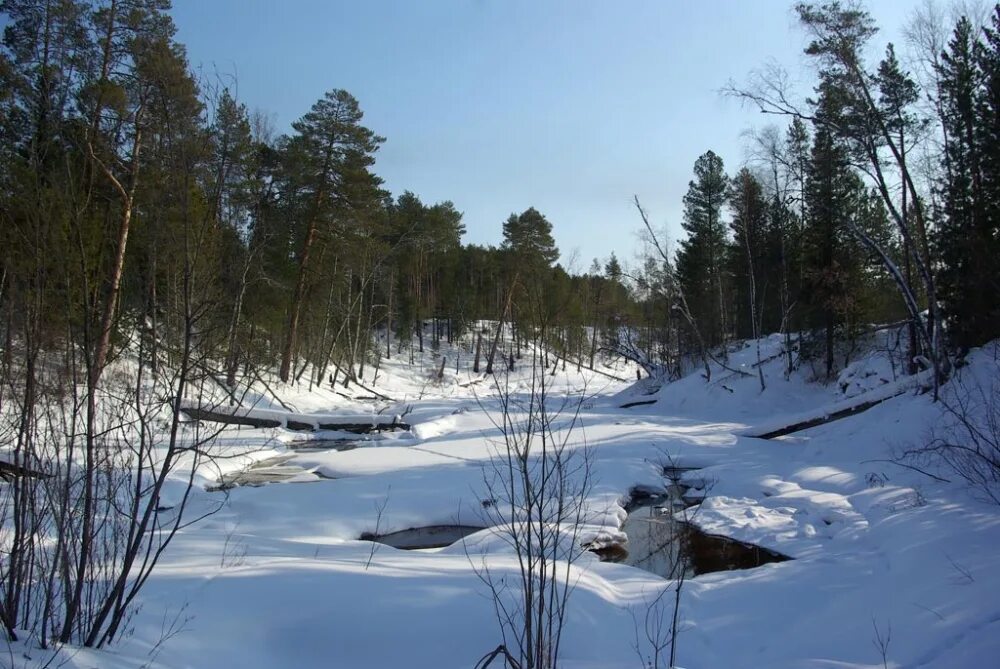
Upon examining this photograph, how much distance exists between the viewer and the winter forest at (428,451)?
9.93ft

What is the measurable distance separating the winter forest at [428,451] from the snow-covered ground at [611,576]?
3cm

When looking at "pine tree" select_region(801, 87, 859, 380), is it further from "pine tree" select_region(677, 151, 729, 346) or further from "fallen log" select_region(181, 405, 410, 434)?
"fallen log" select_region(181, 405, 410, 434)

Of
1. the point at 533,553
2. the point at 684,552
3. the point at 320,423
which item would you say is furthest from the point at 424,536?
the point at 320,423

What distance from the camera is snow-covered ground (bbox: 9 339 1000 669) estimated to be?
138 inches

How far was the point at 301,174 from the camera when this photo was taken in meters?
20.6

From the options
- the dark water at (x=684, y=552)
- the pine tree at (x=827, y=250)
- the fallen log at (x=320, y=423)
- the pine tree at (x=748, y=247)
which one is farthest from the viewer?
the pine tree at (x=748, y=247)

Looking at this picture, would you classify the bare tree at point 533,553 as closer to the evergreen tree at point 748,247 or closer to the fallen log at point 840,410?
the fallen log at point 840,410

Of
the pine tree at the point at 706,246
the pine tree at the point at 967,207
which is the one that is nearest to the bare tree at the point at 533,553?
the pine tree at the point at 967,207

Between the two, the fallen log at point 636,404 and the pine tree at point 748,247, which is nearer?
the pine tree at point 748,247

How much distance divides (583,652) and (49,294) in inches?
144

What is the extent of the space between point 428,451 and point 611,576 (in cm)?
700

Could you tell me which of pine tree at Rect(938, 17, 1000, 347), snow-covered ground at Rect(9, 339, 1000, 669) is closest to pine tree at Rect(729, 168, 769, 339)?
pine tree at Rect(938, 17, 1000, 347)

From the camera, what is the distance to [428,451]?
11883 millimetres

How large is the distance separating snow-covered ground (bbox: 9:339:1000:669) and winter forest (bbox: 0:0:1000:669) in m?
0.03
